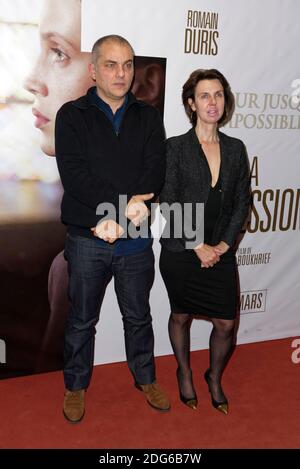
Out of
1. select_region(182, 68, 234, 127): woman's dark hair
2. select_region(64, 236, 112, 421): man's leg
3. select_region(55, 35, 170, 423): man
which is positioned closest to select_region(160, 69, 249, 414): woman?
select_region(182, 68, 234, 127): woman's dark hair

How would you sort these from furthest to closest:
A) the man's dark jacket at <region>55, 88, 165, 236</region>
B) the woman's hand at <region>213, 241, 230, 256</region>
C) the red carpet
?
1. the woman's hand at <region>213, 241, 230, 256</region>
2. the red carpet
3. the man's dark jacket at <region>55, 88, 165, 236</region>

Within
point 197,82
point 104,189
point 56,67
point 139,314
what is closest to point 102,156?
point 104,189

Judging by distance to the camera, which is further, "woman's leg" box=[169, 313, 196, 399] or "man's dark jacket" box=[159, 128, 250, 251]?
"woman's leg" box=[169, 313, 196, 399]

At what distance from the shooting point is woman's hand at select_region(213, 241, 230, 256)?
8.50 feet

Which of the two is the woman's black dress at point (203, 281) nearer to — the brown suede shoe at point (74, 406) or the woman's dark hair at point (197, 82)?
the woman's dark hair at point (197, 82)

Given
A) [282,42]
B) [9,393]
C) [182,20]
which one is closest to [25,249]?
[9,393]

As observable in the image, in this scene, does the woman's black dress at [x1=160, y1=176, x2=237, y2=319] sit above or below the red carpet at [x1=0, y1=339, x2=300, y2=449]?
above

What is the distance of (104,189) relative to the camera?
7.45 feet

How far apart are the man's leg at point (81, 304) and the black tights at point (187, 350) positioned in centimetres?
45

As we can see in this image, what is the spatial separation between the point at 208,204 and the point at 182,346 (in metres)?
0.80

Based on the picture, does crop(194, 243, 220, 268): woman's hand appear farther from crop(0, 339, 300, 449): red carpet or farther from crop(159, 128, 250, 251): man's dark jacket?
crop(0, 339, 300, 449): red carpet

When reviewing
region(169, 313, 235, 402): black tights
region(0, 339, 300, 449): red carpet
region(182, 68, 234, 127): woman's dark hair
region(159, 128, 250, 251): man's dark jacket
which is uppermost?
region(182, 68, 234, 127): woman's dark hair

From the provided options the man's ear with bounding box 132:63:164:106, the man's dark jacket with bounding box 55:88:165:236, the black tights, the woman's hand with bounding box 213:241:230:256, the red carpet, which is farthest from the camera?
the man's ear with bounding box 132:63:164:106
